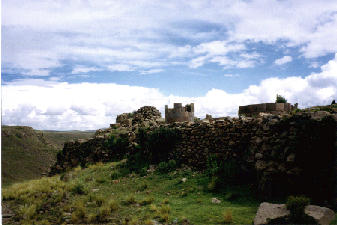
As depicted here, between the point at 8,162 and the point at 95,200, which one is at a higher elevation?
the point at 95,200

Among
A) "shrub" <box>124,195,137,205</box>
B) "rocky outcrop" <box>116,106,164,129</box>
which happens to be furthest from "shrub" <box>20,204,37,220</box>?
"rocky outcrop" <box>116,106,164,129</box>

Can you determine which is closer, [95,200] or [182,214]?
[182,214]

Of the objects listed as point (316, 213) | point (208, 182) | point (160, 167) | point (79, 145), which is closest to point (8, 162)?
point (79, 145)

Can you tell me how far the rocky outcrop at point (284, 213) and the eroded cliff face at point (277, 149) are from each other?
169 centimetres

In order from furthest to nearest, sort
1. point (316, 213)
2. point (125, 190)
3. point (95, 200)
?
1. point (125, 190)
2. point (95, 200)
3. point (316, 213)

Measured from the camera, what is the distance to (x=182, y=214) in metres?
6.73

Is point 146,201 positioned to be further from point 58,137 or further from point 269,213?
point 58,137

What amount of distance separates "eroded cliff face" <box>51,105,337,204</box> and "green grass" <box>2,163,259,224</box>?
95 cm

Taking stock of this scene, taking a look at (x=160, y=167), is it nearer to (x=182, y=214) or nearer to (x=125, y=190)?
(x=125, y=190)

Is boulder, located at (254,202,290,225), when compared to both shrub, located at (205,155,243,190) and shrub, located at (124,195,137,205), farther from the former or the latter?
shrub, located at (124,195,137,205)

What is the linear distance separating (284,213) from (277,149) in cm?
273

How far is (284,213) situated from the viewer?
17.6ft

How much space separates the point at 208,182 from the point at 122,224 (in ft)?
12.5

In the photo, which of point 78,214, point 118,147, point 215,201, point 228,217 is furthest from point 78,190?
point 118,147
